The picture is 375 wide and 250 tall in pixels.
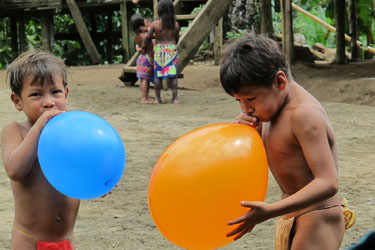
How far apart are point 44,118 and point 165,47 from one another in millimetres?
7511

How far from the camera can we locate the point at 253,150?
229 cm

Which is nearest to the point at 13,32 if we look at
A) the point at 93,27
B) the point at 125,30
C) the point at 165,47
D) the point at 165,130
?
the point at 93,27

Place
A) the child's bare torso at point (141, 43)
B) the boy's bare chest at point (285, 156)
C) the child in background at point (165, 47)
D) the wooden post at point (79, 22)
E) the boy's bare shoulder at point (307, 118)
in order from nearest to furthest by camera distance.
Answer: the boy's bare shoulder at point (307, 118) → the boy's bare chest at point (285, 156) → the child in background at point (165, 47) → the child's bare torso at point (141, 43) → the wooden post at point (79, 22)

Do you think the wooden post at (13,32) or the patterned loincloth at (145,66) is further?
the wooden post at (13,32)

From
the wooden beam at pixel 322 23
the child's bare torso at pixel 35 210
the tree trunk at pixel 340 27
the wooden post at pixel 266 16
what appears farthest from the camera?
the wooden beam at pixel 322 23

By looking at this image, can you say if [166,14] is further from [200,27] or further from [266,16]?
[266,16]

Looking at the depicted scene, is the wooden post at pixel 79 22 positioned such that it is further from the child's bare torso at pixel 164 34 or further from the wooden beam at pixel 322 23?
the child's bare torso at pixel 164 34

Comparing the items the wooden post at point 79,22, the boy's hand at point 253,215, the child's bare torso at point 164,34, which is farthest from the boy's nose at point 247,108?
the wooden post at point 79,22

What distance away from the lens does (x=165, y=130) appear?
748 cm

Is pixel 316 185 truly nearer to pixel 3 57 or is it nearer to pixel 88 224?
pixel 88 224

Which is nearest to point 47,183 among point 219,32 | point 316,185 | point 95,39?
point 316,185

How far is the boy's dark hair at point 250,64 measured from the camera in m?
2.31

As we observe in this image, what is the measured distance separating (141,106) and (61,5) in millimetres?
7707

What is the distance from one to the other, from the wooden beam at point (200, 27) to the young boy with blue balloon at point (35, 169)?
824 cm
